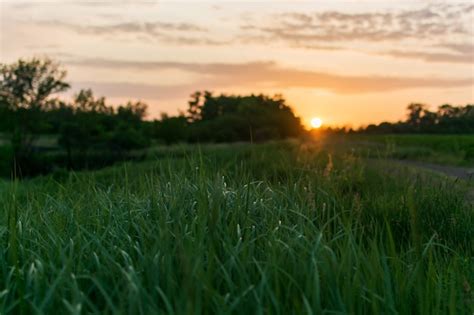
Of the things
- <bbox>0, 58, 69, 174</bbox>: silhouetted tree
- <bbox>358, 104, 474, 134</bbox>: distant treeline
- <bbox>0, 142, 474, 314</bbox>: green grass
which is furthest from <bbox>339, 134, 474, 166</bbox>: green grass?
<bbox>0, 58, 69, 174</bbox>: silhouetted tree

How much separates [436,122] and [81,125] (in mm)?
24217

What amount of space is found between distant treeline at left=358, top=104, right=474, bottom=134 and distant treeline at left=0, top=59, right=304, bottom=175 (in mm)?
6409

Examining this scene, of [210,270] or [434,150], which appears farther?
[434,150]

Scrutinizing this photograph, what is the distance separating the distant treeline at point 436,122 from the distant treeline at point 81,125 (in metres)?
6.41

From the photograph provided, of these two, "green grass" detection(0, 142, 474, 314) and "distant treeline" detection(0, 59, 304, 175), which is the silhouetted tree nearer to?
"distant treeline" detection(0, 59, 304, 175)

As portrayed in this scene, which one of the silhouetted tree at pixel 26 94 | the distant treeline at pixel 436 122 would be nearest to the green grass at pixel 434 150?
the distant treeline at pixel 436 122

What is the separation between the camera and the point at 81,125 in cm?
3966

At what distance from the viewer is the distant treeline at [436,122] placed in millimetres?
29159

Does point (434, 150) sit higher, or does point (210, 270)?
point (210, 270)

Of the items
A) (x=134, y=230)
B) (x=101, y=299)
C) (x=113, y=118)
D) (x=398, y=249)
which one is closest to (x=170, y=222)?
(x=134, y=230)

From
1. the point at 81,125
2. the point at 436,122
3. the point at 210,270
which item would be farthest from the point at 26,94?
the point at 210,270

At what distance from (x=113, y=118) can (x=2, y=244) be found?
4469 cm

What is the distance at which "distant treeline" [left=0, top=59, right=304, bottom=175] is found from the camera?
34594 mm

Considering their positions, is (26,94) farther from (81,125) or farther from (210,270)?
(210,270)
